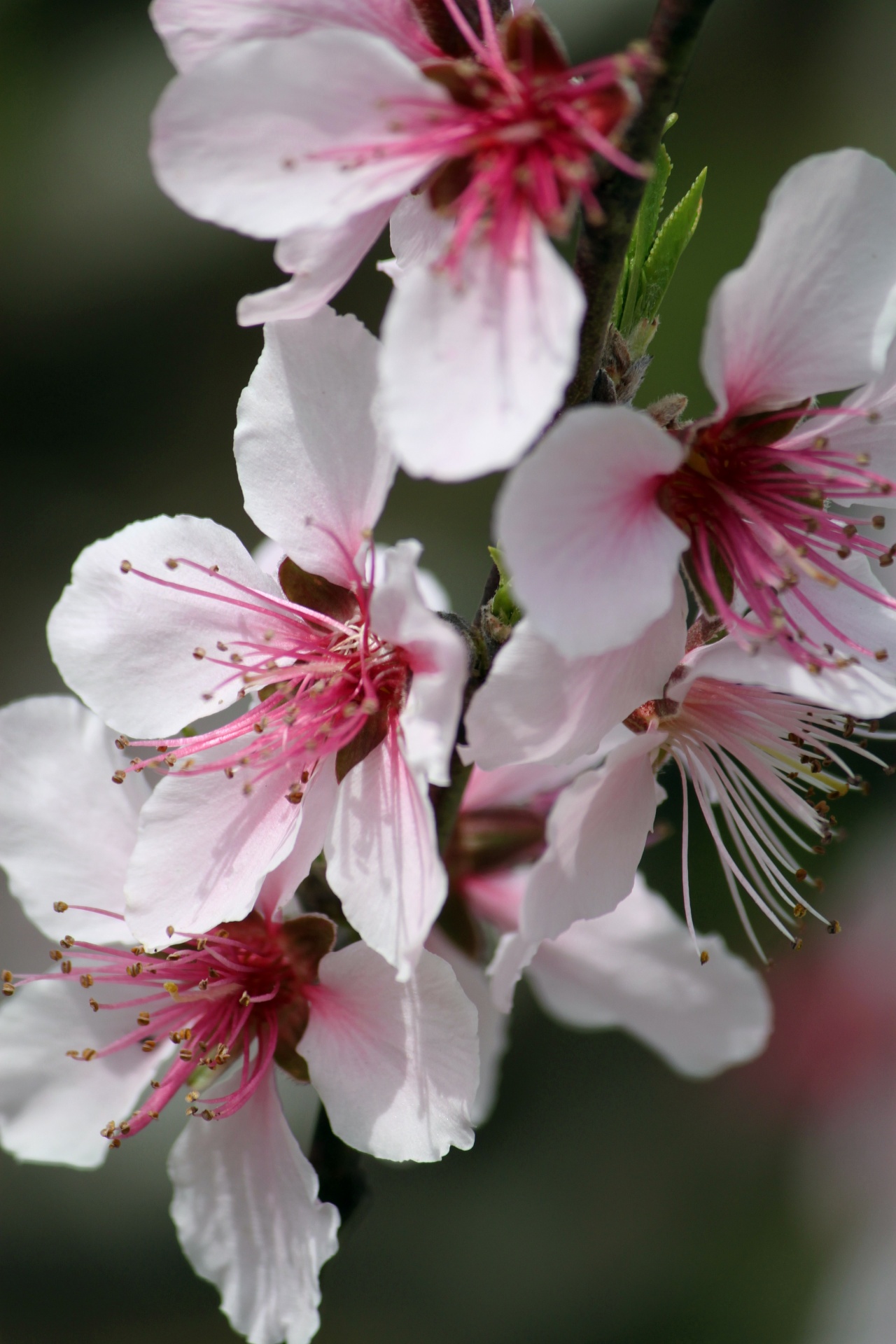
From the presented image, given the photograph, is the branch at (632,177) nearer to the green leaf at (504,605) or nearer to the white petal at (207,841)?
the green leaf at (504,605)

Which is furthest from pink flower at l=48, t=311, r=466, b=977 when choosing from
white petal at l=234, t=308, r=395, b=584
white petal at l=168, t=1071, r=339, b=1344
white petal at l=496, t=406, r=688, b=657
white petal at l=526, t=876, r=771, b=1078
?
white petal at l=526, t=876, r=771, b=1078

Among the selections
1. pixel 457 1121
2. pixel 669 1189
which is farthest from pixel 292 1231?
pixel 669 1189

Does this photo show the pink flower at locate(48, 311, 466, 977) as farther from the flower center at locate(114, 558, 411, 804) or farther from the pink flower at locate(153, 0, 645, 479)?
the pink flower at locate(153, 0, 645, 479)

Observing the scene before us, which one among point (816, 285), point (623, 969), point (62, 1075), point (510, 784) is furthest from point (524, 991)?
point (816, 285)

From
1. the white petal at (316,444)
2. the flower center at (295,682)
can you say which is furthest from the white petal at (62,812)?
the white petal at (316,444)

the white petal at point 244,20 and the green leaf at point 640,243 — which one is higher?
the white petal at point 244,20

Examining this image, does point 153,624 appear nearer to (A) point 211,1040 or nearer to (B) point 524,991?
(A) point 211,1040
